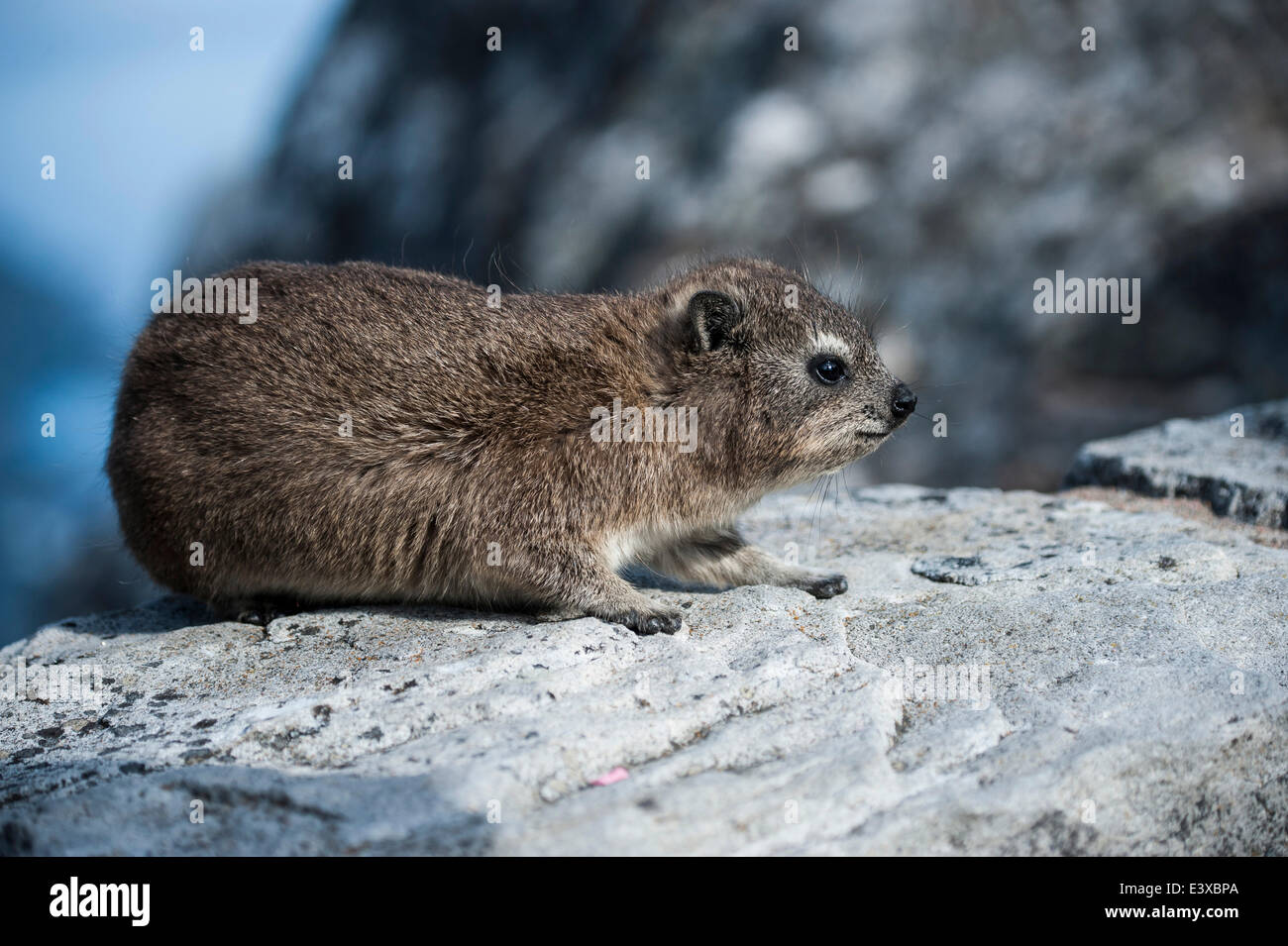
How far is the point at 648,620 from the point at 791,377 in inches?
69.1

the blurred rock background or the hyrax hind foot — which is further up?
the blurred rock background

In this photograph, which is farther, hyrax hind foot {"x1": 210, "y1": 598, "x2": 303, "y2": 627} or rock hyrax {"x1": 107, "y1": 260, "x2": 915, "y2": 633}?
hyrax hind foot {"x1": 210, "y1": 598, "x2": 303, "y2": 627}

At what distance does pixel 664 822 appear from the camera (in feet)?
12.5

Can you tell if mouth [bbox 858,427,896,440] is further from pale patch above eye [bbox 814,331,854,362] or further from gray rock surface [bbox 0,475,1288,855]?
gray rock surface [bbox 0,475,1288,855]

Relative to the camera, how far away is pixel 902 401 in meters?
6.59

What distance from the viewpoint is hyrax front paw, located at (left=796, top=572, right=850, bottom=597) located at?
6.49 metres

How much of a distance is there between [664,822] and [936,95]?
46.2 feet

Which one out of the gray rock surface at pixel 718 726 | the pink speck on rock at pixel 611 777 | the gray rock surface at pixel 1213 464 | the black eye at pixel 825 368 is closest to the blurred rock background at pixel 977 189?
the gray rock surface at pixel 1213 464

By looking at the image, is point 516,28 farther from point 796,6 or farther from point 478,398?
point 478,398

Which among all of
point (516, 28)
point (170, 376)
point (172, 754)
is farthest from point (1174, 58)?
point (172, 754)

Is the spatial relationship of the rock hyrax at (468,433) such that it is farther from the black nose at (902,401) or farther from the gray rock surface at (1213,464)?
the gray rock surface at (1213,464)

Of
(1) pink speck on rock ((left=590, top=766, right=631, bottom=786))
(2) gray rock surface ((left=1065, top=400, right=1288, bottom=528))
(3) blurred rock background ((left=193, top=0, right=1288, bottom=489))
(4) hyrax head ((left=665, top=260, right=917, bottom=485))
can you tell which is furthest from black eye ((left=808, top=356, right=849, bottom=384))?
(3) blurred rock background ((left=193, top=0, right=1288, bottom=489))

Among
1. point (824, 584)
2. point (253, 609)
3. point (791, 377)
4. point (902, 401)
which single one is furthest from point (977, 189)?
point (253, 609)

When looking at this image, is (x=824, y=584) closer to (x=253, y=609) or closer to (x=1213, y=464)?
(x=253, y=609)
